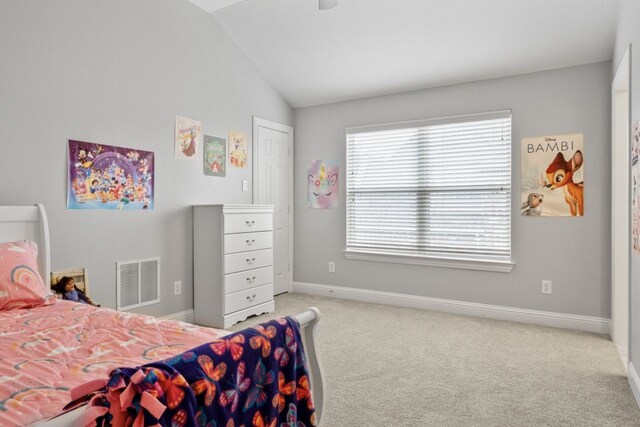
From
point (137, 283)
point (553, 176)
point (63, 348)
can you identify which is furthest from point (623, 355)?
point (137, 283)

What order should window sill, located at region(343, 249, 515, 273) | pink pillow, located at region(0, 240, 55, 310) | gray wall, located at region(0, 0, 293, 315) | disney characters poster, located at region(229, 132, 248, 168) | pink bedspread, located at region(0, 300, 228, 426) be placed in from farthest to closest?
disney characters poster, located at region(229, 132, 248, 168)
window sill, located at region(343, 249, 515, 273)
gray wall, located at region(0, 0, 293, 315)
pink pillow, located at region(0, 240, 55, 310)
pink bedspread, located at region(0, 300, 228, 426)

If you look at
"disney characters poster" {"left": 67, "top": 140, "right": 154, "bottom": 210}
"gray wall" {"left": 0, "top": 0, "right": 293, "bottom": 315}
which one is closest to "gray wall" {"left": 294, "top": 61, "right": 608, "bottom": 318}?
"gray wall" {"left": 0, "top": 0, "right": 293, "bottom": 315}

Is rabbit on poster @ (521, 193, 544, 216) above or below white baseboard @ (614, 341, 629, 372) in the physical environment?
above

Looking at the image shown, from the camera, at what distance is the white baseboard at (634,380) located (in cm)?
227

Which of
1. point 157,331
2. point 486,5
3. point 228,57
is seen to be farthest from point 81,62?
point 486,5

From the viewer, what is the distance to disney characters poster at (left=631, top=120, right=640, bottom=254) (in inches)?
91.7

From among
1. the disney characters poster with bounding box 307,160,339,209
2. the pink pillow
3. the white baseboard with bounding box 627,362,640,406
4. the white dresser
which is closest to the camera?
the pink pillow

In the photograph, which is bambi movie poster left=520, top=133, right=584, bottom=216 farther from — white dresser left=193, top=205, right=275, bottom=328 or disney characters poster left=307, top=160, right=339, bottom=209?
white dresser left=193, top=205, right=275, bottom=328

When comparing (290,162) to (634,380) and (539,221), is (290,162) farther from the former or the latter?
(634,380)

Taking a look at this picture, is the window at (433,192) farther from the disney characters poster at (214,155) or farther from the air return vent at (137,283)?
the air return vent at (137,283)

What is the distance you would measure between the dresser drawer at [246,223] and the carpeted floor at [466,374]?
845 millimetres

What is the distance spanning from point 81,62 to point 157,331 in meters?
2.28

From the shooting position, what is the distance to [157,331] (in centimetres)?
167

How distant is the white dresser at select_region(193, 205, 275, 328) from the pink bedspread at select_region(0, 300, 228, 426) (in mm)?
1614
